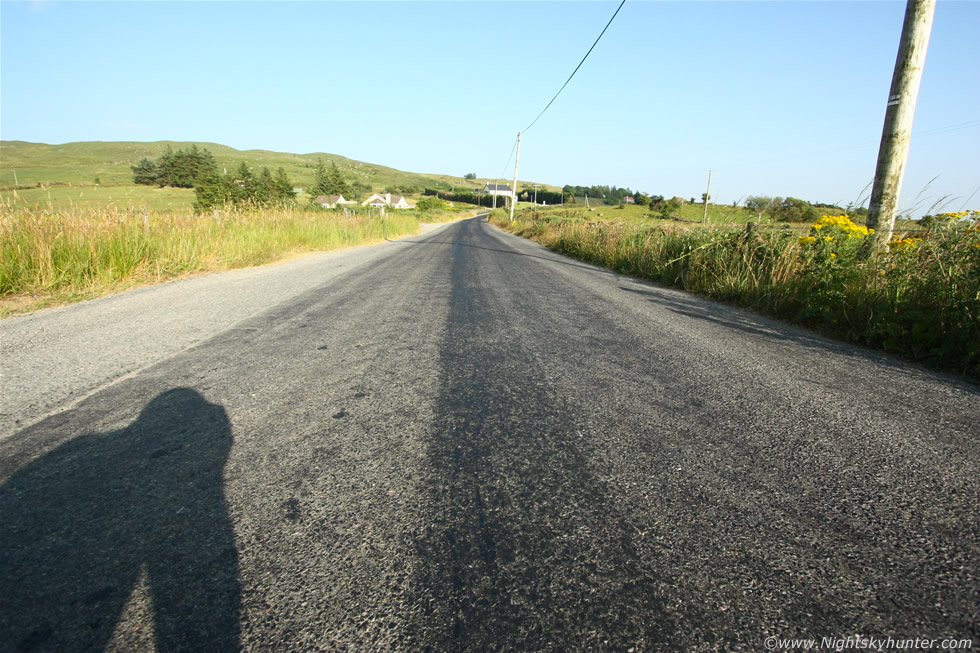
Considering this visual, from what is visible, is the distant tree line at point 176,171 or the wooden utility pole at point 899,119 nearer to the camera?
the wooden utility pole at point 899,119

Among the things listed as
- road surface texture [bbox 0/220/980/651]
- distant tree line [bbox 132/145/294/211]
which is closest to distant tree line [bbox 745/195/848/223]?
road surface texture [bbox 0/220/980/651]

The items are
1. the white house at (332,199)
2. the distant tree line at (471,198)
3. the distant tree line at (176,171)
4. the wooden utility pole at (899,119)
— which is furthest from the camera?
the distant tree line at (471,198)

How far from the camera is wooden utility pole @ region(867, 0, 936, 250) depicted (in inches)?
189

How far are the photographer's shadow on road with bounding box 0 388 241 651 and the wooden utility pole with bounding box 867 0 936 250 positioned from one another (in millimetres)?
6662

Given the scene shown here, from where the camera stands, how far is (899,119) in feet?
16.3

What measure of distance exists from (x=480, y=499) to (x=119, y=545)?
124 centimetres

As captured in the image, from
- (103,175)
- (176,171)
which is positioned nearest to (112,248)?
(176,171)

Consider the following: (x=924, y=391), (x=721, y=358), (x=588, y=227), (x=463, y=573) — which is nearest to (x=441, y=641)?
(x=463, y=573)

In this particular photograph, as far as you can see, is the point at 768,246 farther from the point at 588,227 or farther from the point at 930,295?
the point at 588,227

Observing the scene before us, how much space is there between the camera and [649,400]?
2607mm

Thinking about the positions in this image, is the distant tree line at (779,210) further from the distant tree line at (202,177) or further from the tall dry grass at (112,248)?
the distant tree line at (202,177)

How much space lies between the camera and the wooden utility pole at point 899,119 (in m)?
4.79

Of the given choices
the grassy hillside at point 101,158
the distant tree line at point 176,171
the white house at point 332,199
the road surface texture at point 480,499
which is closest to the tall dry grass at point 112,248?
the road surface texture at point 480,499

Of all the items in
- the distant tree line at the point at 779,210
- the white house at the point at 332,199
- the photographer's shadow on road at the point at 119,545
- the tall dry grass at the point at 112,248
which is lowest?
the photographer's shadow on road at the point at 119,545
